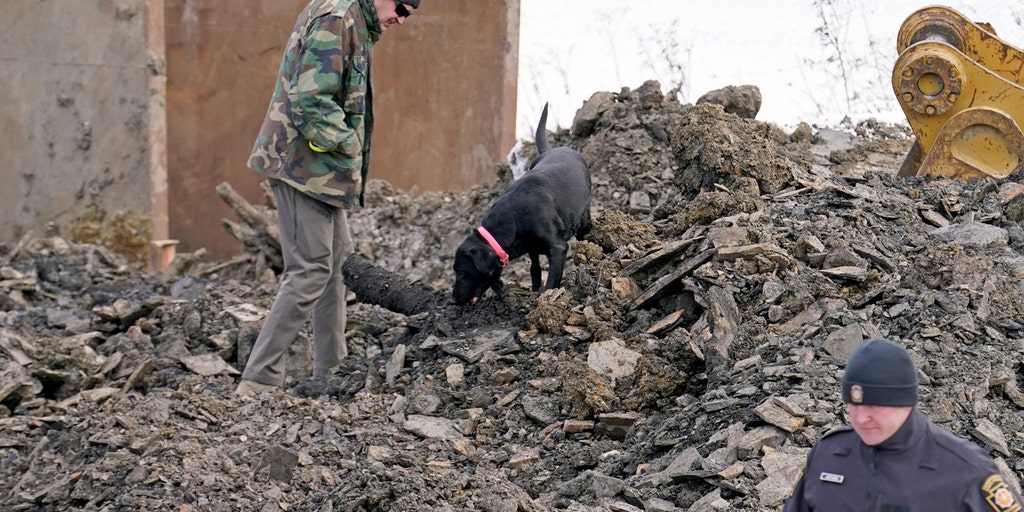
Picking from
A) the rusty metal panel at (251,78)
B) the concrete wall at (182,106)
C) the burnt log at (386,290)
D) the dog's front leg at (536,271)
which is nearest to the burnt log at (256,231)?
the concrete wall at (182,106)

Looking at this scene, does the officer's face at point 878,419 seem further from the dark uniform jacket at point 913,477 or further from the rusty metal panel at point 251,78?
the rusty metal panel at point 251,78

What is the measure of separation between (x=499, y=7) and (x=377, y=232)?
2.43 metres

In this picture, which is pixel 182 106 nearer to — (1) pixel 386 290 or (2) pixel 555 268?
(1) pixel 386 290

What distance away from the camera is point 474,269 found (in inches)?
222

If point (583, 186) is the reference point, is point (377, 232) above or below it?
below

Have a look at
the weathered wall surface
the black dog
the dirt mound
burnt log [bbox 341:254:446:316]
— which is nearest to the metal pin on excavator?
the dirt mound

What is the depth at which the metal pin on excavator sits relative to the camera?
6.43 m

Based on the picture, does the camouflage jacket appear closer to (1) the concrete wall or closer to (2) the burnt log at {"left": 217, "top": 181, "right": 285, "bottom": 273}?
(2) the burnt log at {"left": 217, "top": 181, "right": 285, "bottom": 273}

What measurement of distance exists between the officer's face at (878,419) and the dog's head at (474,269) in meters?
3.31

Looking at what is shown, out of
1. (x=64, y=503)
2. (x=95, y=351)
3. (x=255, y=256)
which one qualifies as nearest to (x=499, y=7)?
(x=255, y=256)

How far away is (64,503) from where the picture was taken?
440 centimetres

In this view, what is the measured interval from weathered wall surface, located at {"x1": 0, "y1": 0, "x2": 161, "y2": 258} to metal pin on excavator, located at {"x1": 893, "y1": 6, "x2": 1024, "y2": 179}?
17.8ft

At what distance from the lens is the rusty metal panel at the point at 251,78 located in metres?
9.73

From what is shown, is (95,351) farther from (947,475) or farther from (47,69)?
(947,475)
